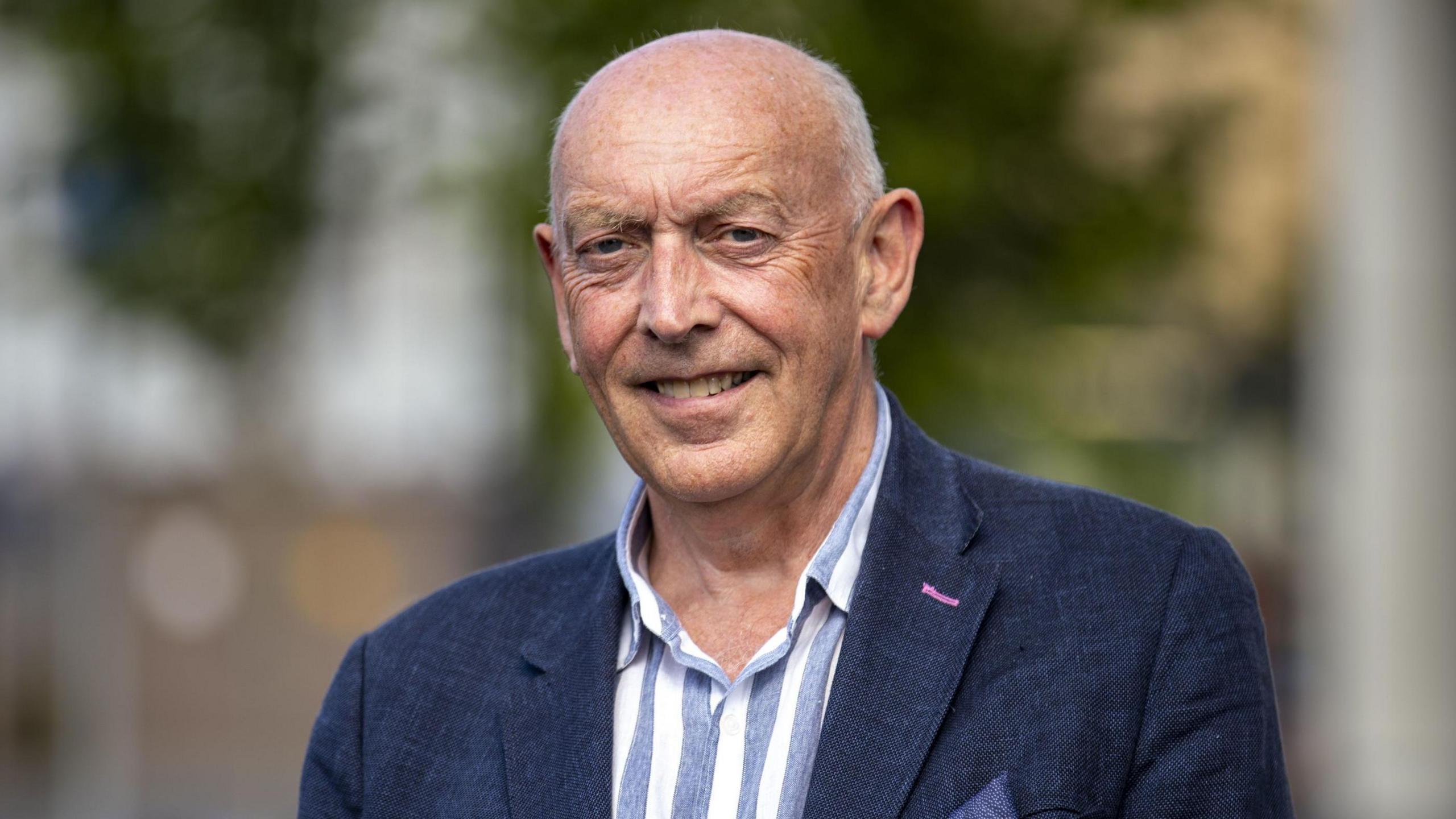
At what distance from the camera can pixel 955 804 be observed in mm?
2477

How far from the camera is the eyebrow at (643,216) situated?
261 cm

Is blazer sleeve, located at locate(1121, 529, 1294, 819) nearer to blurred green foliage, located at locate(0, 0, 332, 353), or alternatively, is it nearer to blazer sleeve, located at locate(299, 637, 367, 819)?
blazer sleeve, located at locate(299, 637, 367, 819)

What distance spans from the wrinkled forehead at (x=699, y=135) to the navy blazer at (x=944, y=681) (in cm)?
51

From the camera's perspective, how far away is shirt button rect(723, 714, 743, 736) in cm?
263

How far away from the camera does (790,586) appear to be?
2.80m

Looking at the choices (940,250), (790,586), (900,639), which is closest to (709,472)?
(790,586)

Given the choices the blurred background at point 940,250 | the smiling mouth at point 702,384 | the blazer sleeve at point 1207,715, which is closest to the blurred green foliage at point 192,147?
the blurred background at point 940,250

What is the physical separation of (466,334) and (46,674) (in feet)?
17.2

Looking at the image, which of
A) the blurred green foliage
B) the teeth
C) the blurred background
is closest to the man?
the teeth

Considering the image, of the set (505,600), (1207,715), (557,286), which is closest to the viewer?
(1207,715)

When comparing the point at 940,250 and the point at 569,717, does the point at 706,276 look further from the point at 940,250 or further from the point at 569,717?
the point at 940,250

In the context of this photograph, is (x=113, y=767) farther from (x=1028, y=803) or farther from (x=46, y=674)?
(x=1028, y=803)

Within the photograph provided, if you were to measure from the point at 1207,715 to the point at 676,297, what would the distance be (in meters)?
0.95

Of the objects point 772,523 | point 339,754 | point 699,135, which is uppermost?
point 699,135
